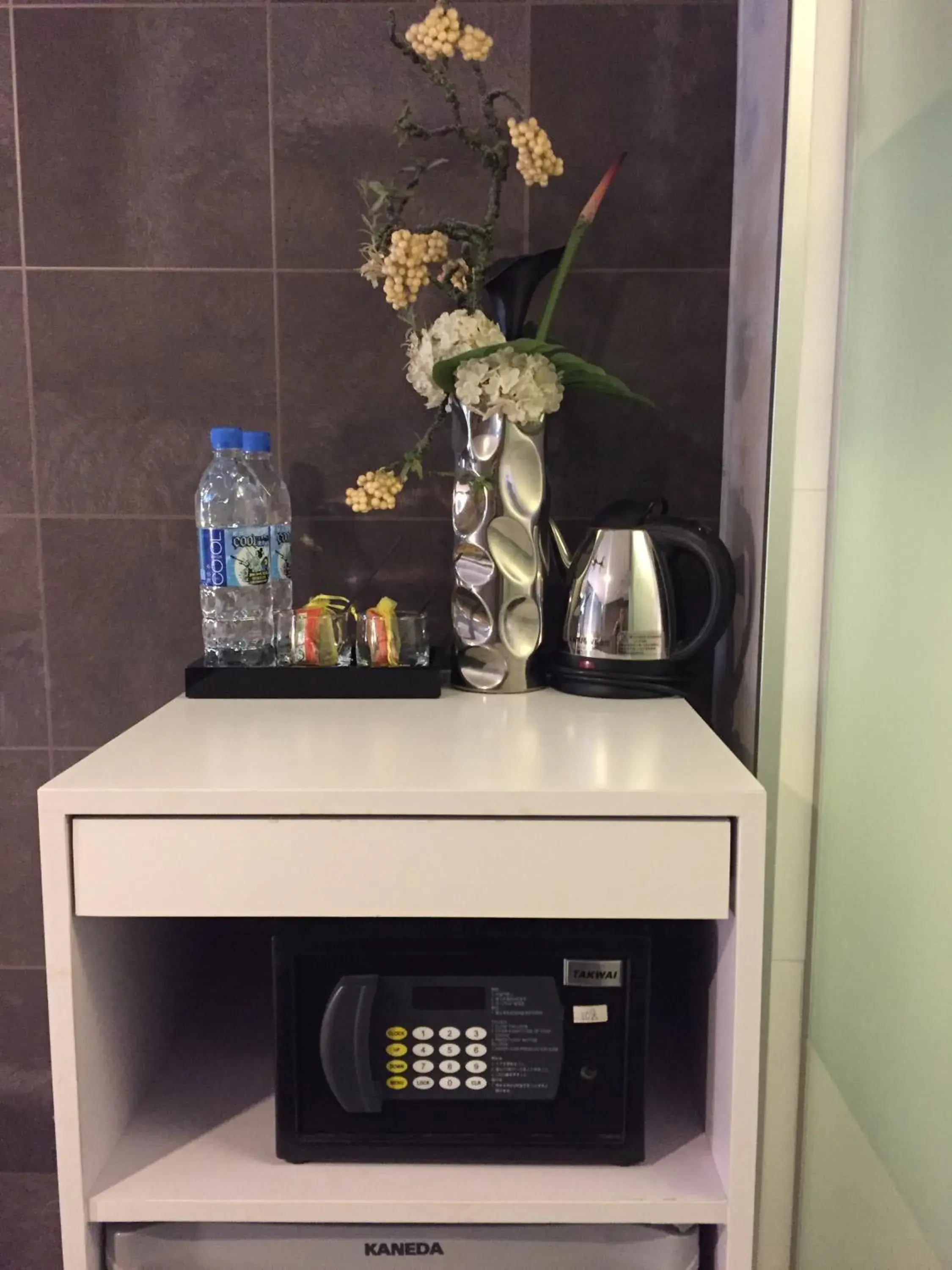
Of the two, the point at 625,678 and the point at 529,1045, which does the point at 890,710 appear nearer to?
the point at 625,678

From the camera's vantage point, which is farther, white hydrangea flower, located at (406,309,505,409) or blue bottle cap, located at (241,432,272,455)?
blue bottle cap, located at (241,432,272,455)

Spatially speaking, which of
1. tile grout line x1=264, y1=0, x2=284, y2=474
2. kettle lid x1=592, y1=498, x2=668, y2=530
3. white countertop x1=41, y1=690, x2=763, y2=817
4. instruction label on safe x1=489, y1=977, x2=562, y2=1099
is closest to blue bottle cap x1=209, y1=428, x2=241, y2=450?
tile grout line x1=264, y1=0, x2=284, y2=474

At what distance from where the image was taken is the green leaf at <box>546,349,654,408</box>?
3.21ft

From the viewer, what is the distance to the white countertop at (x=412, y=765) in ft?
2.31

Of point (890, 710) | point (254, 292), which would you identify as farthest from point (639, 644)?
point (254, 292)

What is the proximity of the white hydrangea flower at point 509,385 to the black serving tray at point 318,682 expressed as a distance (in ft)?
0.92

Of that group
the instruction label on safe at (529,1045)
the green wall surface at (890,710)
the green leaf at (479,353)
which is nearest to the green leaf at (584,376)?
the green leaf at (479,353)

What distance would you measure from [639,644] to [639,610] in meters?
0.04

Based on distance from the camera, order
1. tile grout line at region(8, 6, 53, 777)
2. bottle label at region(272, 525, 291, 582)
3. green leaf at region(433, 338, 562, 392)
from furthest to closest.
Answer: tile grout line at region(8, 6, 53, 777), bottle label at region(272, 525, 291, 582), green leaf at region(433, 338, 562, 392)

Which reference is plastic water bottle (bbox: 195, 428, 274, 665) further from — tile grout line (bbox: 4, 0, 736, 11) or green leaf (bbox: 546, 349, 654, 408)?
tile grout line (bbox: 4, 0, 736, 11)

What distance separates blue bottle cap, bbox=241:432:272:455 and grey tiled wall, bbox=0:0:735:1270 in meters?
0.10

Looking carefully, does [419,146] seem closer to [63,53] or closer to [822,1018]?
[63,53]

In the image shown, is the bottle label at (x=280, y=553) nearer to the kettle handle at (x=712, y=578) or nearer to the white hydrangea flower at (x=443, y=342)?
the white hydrangea flower at (x=443, y=342)

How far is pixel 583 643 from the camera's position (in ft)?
3.34
